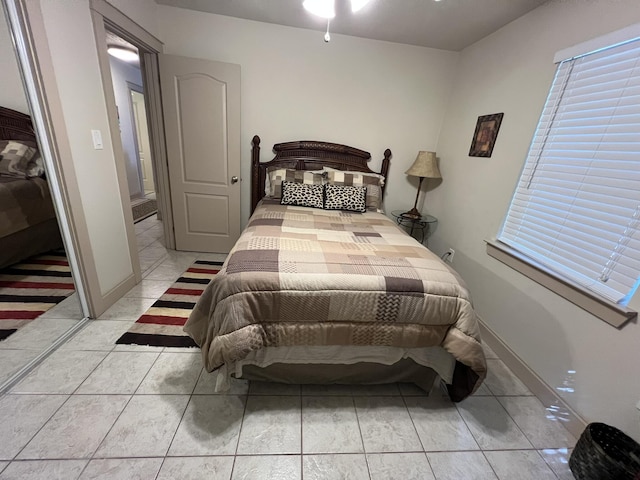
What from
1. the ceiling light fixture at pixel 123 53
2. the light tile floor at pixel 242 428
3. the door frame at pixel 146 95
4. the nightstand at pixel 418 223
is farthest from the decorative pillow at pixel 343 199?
the ceiling light fixture at pixel 123 53

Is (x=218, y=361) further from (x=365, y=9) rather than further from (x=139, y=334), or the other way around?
(x=365, y=9)

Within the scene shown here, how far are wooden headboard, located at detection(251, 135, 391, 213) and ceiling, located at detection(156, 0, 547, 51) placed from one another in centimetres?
105

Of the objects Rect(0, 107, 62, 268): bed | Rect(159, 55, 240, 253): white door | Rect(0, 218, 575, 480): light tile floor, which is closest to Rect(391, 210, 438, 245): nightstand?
Rect(0, 218, 575, 480): light tile floor

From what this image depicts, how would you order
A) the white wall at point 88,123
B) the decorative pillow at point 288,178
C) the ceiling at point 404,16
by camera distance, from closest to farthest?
the white wall at point 88,123, the ceiling at point 404,16, the decorative pillow at point 288,178

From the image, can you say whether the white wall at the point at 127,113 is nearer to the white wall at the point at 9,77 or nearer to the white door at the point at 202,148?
the white door at the point at 202,148

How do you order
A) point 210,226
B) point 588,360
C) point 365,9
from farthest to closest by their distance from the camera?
point 210,226 → point 365,9 → point 588,360

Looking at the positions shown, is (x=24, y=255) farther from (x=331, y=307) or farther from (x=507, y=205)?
(x=507, y=205)

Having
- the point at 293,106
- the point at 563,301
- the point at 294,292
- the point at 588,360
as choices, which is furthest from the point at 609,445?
the point at 293,106

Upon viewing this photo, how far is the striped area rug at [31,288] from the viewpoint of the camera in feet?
5.72

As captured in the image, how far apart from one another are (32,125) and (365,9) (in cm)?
239

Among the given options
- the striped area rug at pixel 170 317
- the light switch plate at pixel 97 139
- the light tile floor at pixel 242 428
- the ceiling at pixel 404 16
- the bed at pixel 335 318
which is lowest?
the light tile floor at pixel 242 428

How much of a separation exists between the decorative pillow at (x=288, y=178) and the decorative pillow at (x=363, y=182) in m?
0.14

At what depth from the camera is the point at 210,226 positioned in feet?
10.0

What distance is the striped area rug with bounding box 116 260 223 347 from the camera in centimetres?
177
